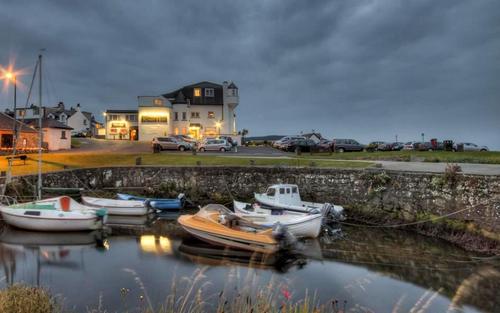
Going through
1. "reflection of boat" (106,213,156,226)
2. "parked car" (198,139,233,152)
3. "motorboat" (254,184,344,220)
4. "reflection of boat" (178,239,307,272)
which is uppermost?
"parked car" (198,139,233,152)

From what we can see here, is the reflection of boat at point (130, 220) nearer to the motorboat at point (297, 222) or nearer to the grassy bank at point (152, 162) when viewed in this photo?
the motorboat at point (297, 222)

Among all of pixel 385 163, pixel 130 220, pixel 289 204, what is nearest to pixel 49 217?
pixel 130 220

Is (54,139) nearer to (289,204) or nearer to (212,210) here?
(212,210)

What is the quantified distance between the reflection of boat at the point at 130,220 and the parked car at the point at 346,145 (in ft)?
93.7

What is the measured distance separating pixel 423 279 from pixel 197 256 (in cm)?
904

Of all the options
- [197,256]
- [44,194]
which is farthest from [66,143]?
[197,256]

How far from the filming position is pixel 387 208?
69.6ft

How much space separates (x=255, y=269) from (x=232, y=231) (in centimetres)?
232

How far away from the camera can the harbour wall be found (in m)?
17.5

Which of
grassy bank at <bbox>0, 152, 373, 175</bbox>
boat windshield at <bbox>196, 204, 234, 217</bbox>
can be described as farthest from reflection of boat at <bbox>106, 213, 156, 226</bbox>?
grassy bank at <bbox>0, 152, 373, 175</bbox>

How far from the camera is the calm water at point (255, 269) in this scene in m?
11.2

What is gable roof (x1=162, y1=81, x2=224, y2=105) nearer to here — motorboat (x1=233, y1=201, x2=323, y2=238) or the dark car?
the dark car

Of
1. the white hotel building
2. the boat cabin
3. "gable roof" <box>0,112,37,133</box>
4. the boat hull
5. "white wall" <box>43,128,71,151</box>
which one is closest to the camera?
the boat hull

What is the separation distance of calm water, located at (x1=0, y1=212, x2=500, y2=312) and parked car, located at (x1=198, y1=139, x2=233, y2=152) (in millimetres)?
25520
